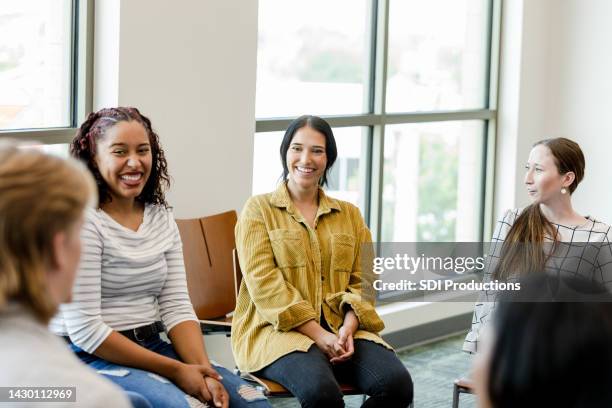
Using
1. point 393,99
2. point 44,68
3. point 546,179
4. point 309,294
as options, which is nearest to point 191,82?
point 44,68

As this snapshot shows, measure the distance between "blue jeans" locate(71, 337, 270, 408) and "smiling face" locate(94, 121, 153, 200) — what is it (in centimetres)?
47

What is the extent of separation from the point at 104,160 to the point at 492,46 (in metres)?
3.80

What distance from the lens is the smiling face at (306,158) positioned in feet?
11.2

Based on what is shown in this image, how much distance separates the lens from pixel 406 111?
5473mm

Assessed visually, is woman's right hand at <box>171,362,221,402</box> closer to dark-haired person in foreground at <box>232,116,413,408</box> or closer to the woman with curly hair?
the woman with curly hair

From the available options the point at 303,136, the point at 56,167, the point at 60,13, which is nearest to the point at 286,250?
the point at 303,136

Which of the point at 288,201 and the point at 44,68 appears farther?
the point at 44,68

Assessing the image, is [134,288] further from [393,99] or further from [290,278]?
[393,99]

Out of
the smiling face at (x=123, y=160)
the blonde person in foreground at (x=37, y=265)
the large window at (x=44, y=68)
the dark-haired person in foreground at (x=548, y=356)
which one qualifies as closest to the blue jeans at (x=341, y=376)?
the smiling face at (x=123, y=160)

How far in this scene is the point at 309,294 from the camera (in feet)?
10.9

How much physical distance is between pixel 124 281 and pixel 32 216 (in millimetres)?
1446

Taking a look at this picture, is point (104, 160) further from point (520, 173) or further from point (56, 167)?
point (520, 173)

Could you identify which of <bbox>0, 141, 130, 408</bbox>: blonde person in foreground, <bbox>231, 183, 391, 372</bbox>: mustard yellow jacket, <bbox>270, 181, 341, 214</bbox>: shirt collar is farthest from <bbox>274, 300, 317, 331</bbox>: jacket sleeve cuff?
<bbox>0, 141, 130, 408</bbox>: blonde person in foreground

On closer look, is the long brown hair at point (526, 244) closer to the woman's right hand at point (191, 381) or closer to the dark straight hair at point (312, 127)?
the dark straight hair at point (312, 127)
